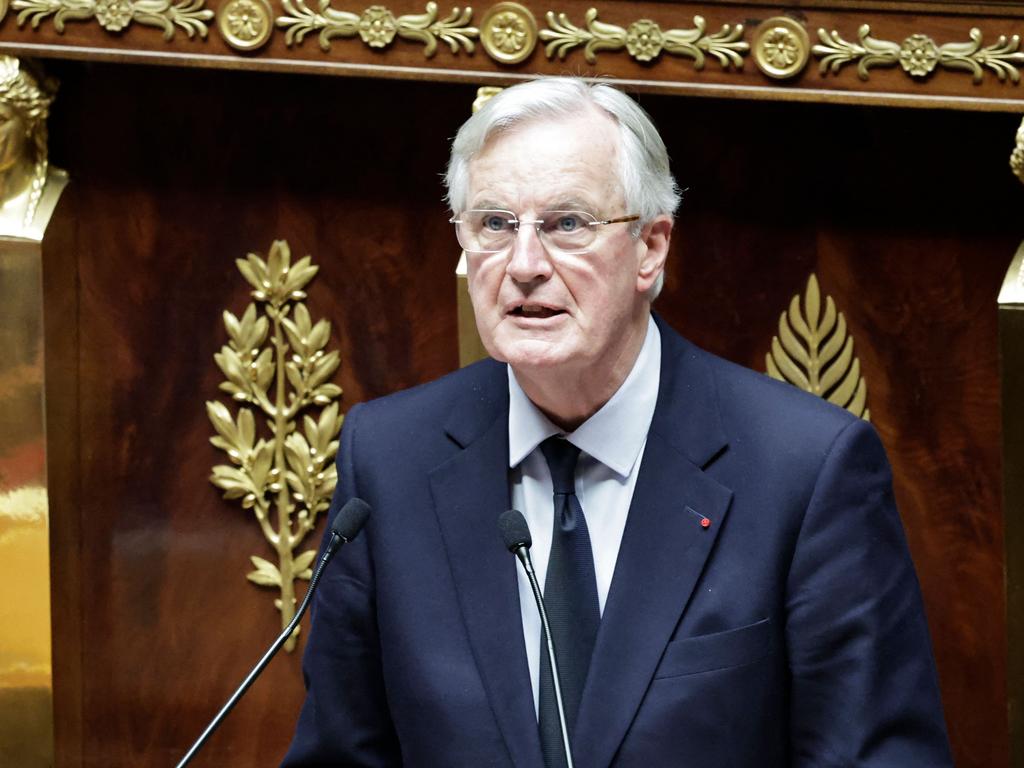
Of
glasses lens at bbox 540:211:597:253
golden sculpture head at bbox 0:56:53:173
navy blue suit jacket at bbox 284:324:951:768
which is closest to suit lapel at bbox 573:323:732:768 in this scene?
navy blue suit jacket at bbox 284:324:951:768

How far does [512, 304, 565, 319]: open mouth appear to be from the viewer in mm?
1889

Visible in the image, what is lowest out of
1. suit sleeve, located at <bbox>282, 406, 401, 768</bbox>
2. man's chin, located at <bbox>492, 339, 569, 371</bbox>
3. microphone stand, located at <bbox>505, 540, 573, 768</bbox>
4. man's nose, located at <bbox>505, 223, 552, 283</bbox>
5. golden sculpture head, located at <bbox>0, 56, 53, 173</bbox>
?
suit sleeve, located at <bbox>282, 406, 401, 768</bbox>

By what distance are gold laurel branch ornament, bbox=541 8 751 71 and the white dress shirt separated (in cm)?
50

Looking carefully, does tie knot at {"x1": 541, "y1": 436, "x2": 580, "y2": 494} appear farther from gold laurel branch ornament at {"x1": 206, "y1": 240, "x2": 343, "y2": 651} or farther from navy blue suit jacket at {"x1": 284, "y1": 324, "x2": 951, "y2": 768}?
gold laurel branch ornament at {"x1": 206, "y1": 240, "x2": 343, "y2": 651}

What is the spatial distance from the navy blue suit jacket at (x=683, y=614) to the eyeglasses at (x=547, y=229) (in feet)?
0.73

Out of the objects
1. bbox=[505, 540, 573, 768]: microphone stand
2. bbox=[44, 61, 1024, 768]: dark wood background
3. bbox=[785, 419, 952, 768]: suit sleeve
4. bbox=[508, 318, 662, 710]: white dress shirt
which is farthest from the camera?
bbox=[44, 61, 1024, 768]: dark wood background

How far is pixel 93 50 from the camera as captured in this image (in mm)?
2328

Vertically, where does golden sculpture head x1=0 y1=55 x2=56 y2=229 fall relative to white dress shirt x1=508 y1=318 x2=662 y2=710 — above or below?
above

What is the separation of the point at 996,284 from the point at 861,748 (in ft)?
3.26

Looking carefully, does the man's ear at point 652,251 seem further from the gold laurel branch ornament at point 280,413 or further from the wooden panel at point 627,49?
the gold laurel branch ornament at point 280,413

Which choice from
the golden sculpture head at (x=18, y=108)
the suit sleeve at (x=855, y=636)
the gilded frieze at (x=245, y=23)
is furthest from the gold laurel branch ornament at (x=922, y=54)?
the golden sculpture head at (x=18, y=108)

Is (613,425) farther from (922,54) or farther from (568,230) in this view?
(922,54)

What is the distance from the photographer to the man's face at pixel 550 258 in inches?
73.8

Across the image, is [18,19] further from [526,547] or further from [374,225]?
[526,547]
